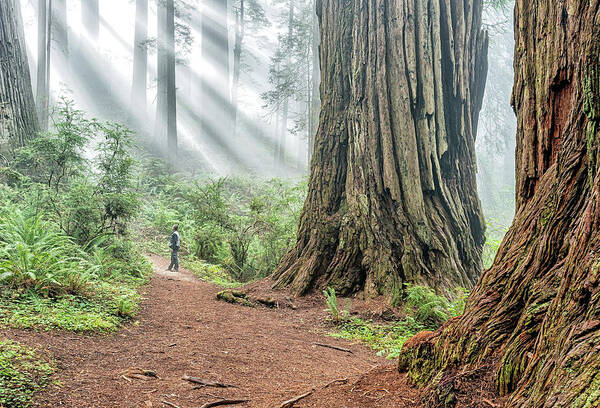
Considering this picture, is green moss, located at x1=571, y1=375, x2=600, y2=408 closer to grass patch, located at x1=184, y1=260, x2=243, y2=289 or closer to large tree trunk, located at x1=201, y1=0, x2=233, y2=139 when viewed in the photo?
grass patch, located at x1=184, y1=260, x2=243, y2=289

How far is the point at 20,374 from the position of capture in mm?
2553

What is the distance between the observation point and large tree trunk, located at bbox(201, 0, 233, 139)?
26594 mm

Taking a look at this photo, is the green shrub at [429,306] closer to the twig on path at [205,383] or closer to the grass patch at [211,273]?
the twig on path at [205,383]

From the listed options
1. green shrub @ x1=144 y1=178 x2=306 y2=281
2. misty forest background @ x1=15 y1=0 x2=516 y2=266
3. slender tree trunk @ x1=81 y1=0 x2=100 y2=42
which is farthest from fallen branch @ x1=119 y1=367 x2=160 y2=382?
slender tree trunk @ x1=81 y1=0 x2=100 y2=42

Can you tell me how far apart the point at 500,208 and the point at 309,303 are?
28604 millimetres

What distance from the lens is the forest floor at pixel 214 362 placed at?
2.54 metres

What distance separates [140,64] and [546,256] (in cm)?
3101

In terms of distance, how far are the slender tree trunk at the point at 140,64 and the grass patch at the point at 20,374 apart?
2841cm

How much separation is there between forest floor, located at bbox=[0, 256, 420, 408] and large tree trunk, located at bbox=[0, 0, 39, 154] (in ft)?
19.7

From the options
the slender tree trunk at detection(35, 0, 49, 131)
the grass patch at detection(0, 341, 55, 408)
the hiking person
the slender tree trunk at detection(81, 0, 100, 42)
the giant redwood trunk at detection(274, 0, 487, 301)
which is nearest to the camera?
the grass patch at detection(0, 341, 55, 408)

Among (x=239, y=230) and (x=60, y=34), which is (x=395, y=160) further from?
(x=60, y=34)

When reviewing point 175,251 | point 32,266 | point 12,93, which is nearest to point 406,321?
point 32,266

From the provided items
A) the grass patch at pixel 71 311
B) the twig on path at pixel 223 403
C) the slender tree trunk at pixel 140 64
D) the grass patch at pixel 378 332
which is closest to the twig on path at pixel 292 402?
the twig on path at pixel 223 403

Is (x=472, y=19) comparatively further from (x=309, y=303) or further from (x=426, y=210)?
(x=309, y=303)
